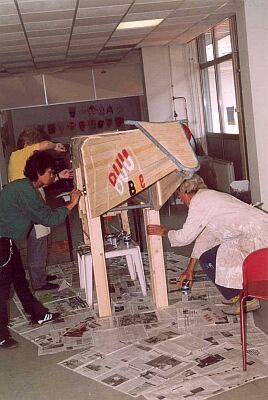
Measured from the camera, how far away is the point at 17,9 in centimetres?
489

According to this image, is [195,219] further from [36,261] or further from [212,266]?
[36,261]

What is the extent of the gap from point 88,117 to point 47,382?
973cm

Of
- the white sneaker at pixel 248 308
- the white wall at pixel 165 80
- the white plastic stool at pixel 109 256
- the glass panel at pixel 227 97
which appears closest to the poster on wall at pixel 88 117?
the white wall at pixel 165 80

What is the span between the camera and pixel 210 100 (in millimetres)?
8953

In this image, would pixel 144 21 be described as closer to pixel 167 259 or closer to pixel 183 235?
pixel 167 259

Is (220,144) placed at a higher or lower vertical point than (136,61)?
lower

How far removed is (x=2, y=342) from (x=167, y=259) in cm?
230

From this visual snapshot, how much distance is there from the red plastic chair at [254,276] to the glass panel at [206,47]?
6114 mm

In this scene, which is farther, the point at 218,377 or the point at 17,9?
the point at 17,9

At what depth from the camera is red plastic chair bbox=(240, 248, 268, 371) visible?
290 cm

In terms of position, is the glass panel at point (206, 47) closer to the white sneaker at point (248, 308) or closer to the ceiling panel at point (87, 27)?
the ceiling panel at point (87, 27)

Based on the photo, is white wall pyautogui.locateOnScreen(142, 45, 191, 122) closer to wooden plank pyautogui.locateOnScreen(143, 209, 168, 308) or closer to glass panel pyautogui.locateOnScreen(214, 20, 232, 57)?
glass panel pyautogui.locateOnScreen(214, 20, 232, 57)

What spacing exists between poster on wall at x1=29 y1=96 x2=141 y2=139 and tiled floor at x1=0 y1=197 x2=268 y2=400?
890 cm

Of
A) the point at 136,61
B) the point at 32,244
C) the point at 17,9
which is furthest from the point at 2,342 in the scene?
the point at 136,61
